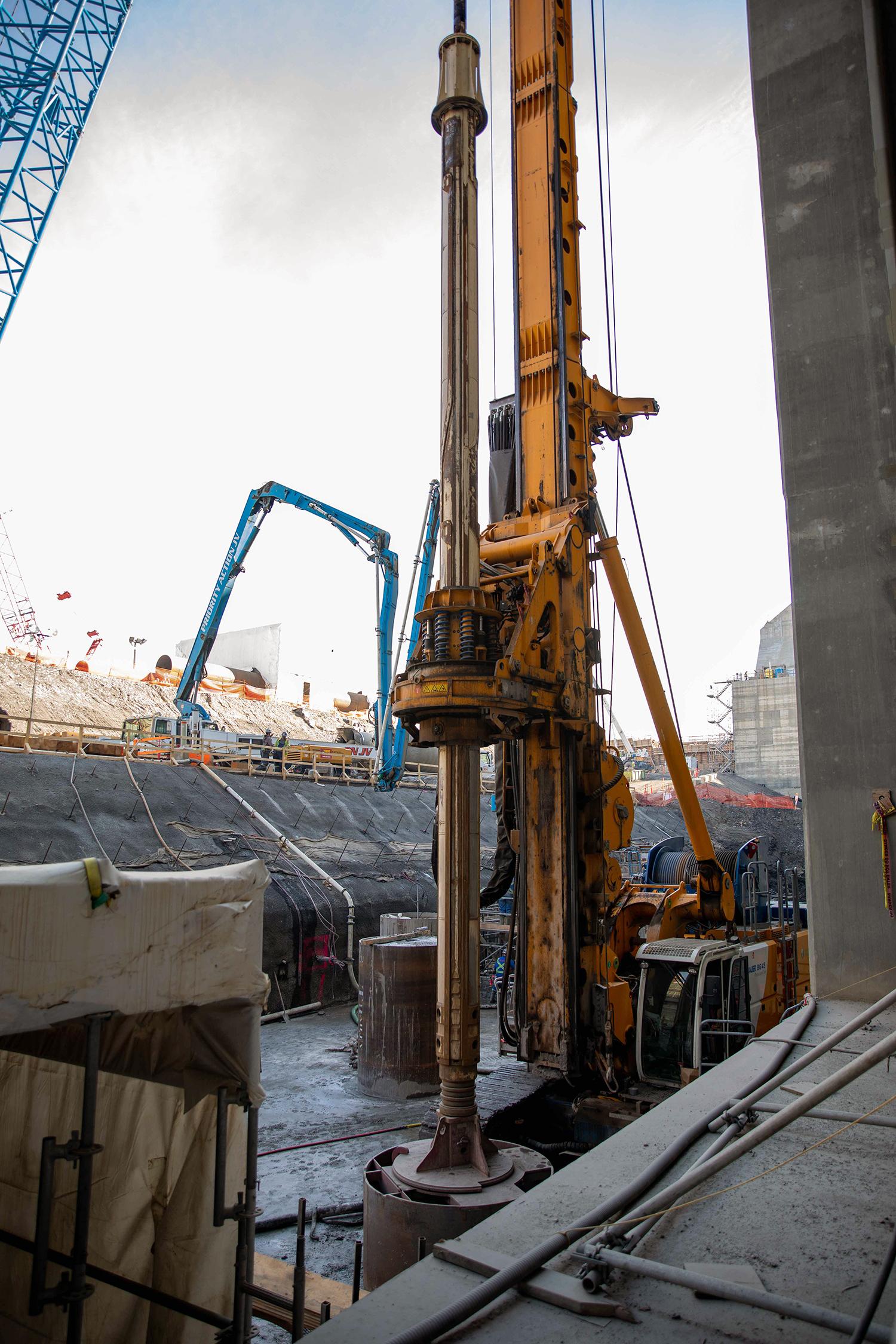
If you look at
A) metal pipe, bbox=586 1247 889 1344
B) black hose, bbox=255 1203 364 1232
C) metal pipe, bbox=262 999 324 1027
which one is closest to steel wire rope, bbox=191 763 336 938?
metal pipe, bbox=262 999 324 1027

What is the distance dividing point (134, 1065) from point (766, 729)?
60.3 m

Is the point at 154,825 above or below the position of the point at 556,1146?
above

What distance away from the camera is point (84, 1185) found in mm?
3014

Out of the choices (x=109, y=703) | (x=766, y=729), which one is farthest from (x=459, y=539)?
(x=766, y=729)

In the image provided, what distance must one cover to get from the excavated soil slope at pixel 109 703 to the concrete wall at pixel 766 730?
28132mm

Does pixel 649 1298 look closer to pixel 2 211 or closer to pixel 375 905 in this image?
pixel 375 905

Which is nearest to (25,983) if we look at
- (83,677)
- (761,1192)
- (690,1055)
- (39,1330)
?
(39,1330)

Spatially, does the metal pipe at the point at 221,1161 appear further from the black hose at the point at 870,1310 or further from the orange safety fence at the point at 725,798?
the orange safety fence at the point at 725,798

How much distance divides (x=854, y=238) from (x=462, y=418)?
4.99 m

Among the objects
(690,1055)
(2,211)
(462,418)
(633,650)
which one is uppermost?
(2,211)

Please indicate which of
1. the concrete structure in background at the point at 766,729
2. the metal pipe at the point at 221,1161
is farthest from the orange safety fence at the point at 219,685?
the metal pipe at the point at 221,1161

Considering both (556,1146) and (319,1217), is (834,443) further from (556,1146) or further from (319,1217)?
(319,1217)

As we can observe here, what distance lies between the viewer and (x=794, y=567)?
29.4ft

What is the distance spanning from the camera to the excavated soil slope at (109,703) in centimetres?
3997
